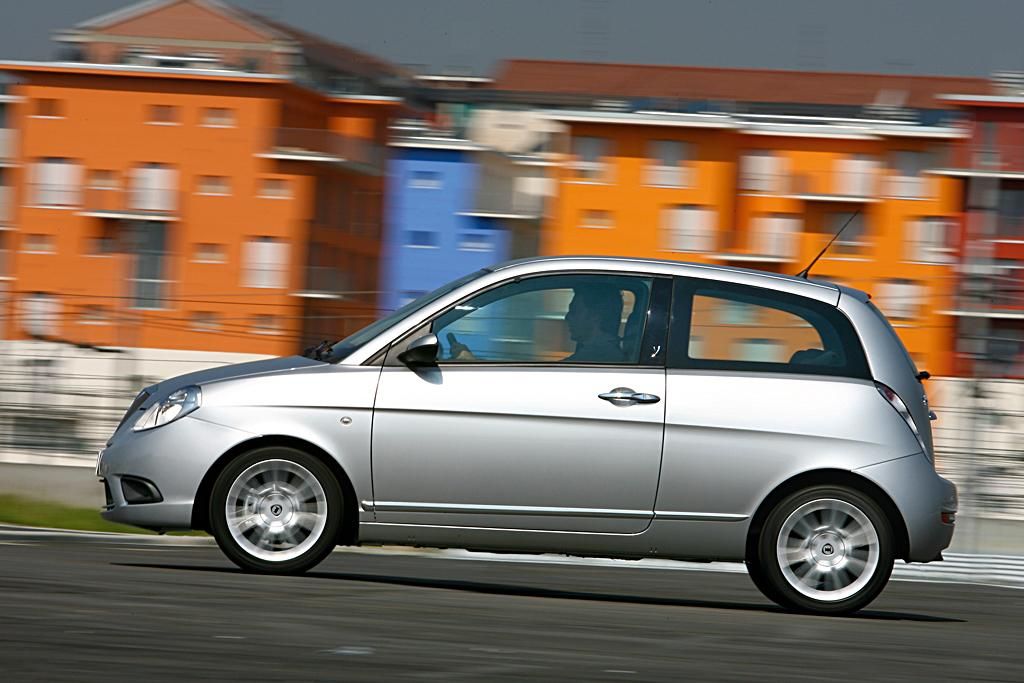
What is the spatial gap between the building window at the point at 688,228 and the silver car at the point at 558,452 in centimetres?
5915

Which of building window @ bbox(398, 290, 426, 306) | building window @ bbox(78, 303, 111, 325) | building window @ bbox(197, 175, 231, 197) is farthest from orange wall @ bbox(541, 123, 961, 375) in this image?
building window @ bbox(398, 290, 426, 306)

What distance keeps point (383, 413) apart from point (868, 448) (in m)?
2.32

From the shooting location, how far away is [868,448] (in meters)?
8.59

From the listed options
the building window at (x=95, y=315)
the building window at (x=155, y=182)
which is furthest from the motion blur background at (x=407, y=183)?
the building window at (x=95, y=315)

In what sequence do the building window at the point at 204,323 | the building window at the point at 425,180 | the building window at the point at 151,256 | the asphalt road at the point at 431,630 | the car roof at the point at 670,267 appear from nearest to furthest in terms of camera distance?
the asphalt road at the point at 431,630
the car roof at the point at 670,267
the building window at the point at 204,323
the building window at the point at 151,256
the building window at the point at 425,180

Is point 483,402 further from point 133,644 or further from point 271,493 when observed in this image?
point 133,644

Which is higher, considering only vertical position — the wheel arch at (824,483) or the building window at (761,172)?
the building window at (761,172)

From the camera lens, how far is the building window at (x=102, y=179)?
69812 mm

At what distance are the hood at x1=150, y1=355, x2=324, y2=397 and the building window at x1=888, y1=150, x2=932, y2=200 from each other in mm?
62540

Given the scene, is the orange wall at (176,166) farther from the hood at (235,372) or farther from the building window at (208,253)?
the hood at (235,372)

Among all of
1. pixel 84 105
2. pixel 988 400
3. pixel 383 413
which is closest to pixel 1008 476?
pixel 988 400

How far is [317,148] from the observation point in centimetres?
7031

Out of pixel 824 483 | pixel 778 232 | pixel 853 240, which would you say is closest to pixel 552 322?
pixel 824 483

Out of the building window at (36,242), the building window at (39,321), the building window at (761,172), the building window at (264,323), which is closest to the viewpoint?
the building window at (39,321)
